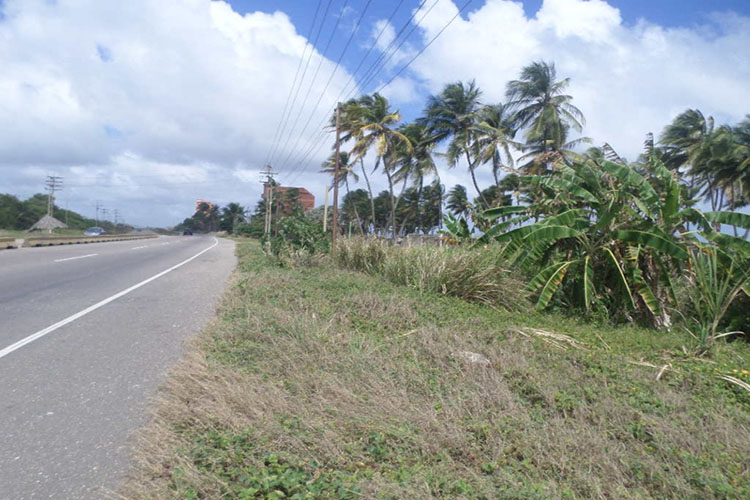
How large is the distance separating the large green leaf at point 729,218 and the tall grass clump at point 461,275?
3253 mm

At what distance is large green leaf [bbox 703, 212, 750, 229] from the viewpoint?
26.0 ft

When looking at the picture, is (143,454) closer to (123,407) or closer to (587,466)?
(123,407)

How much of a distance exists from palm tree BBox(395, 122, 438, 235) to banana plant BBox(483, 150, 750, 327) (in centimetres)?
2309

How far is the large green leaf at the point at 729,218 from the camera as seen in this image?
26.0ft

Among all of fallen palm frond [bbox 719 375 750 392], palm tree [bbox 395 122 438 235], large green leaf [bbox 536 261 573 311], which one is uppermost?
palm tree [bbox 395 122 438 235]

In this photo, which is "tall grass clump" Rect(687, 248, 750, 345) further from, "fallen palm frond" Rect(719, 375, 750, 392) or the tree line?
the tree line

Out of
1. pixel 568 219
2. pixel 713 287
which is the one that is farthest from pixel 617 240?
pixel 713 287

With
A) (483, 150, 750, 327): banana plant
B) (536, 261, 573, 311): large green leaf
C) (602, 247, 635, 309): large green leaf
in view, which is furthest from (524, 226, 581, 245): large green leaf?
(602, 247, 635, 309): large green leaf

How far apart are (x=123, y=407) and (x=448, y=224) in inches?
362

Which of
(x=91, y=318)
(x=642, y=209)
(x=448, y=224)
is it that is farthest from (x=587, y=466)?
(x=448, y=224)

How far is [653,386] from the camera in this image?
4.57m

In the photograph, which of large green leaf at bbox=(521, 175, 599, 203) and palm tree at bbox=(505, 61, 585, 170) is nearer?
large green leaf at bbox=(521, 175, 599, 203)

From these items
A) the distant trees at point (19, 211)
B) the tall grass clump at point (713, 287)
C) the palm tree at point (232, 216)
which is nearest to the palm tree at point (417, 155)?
the tall grass clump at point (713, 287)

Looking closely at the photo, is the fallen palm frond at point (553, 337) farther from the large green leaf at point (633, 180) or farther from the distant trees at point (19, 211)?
the distant trees at point (19, 211)
